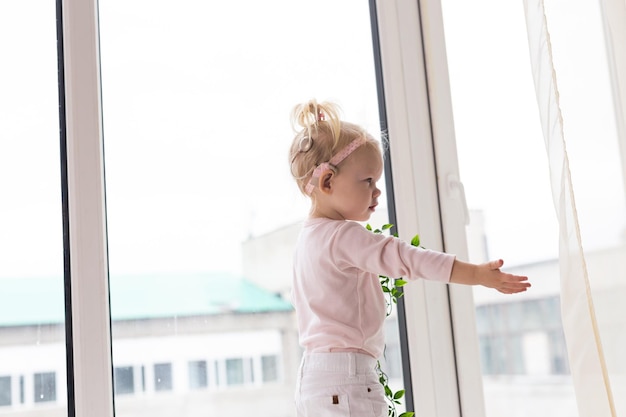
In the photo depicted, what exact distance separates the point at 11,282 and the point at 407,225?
2.76 feet

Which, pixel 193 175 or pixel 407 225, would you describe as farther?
pixel 407 225

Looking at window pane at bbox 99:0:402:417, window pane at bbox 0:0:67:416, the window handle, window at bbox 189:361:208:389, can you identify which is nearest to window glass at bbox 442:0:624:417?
the window handle

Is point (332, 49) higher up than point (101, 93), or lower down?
higher up

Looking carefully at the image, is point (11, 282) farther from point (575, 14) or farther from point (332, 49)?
point (575, 14)

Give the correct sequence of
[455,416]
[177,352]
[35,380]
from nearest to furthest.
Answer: [35,380] → [177,352] → [455,416]

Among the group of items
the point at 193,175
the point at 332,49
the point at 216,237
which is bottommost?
the point at 216,237

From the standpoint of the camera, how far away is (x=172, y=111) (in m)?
1.76

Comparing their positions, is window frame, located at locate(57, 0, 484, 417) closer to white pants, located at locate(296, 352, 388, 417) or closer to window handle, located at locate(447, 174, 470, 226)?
window handle, located at locate(447, 174, 470, 226)

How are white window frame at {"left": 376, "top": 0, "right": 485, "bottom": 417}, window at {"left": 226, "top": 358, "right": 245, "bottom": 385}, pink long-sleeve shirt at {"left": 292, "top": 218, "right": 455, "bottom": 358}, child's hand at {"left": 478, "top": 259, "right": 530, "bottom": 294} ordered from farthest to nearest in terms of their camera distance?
1. white window frame at {"left": 376, "top": 0, "right": 485, "bottom": 417}
2. window at {"left": 226, "top": 358, "right": 245, "bottom": 385}
3. pink long-sleeve shirt at {"left": 292, "top": 218, "right": 455, "bottom": 358}
4. child's hand at {"left": 478, "top": 259, "right": 530, "bottom": 294}

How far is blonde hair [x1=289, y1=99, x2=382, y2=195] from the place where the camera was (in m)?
1.48

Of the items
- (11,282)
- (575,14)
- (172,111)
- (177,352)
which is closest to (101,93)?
(172,111)

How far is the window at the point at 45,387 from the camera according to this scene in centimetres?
155

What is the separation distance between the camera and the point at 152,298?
1.68m

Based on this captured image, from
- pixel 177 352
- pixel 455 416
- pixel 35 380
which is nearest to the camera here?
pixel 35 380
